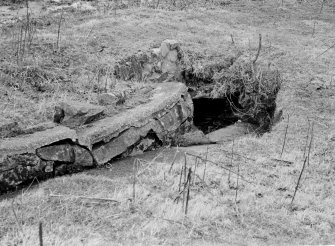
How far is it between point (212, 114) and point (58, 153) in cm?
468

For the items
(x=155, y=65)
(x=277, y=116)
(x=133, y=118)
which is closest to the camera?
(x=133, y=118)

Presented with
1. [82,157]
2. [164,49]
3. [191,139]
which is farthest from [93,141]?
[164,49]

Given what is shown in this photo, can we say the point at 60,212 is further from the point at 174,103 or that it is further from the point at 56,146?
the point at 174,103

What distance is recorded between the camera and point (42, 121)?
6621 millimetres

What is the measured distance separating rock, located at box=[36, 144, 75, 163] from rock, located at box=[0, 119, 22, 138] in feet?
1.46

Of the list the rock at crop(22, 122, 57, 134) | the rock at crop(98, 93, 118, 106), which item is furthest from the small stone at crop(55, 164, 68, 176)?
the rock at crop(98, 93, 118, 106)

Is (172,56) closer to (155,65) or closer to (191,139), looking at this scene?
(155,65)

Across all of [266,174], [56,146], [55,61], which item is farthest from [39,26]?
[266,174]

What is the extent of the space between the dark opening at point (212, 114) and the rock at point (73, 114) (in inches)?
140

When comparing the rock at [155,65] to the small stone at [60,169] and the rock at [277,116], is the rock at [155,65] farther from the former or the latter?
the small stone at [60,169]

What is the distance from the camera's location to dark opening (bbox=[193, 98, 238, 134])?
989 centimetres

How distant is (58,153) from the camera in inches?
239

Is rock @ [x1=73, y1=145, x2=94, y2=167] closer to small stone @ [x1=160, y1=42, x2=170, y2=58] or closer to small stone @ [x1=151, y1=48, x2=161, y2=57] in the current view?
small stone @ [x1=151, y1=48, x2=161, y2=57]


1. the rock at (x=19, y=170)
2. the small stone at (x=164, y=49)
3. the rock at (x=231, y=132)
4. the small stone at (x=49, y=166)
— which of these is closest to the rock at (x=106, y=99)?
the small stone at (x=49, y=166)
